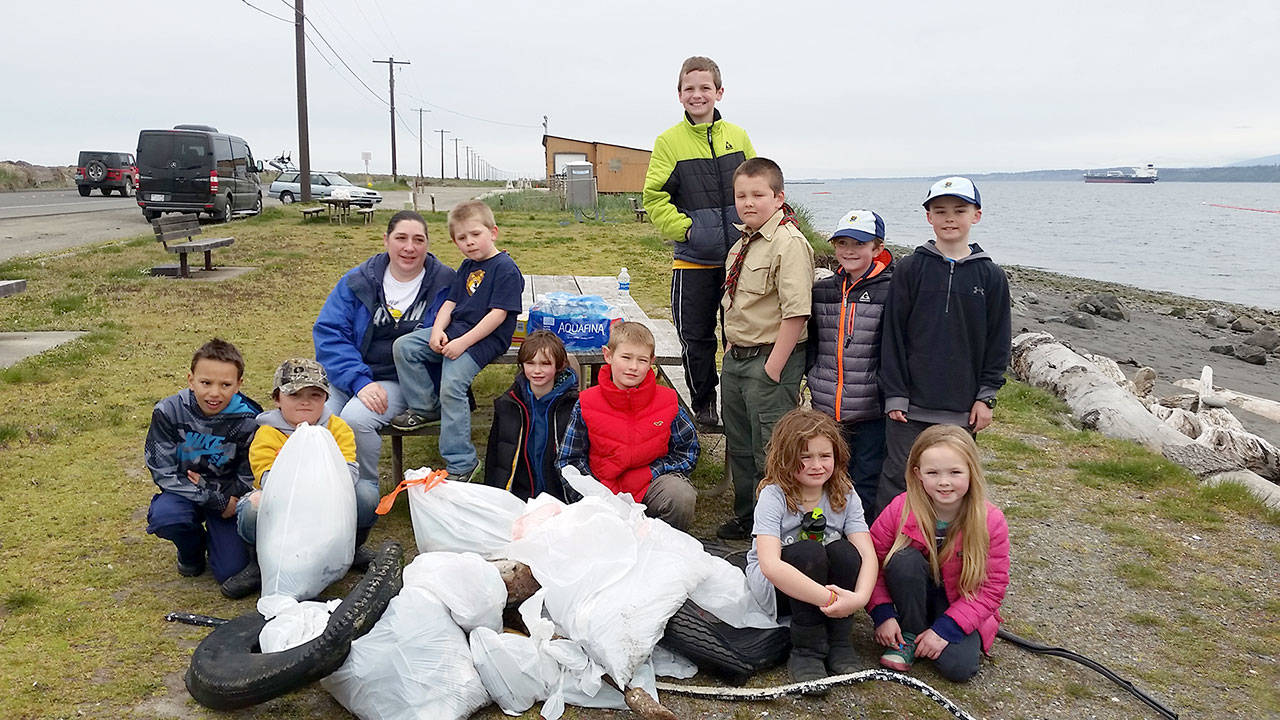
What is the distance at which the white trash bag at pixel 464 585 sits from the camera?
9.91ft

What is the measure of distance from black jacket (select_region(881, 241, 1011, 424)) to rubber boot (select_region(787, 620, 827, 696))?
1.06 meters

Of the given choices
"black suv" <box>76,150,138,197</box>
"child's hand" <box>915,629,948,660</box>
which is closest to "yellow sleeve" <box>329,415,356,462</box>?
"child's hand" <box>915,629,948,660</box>

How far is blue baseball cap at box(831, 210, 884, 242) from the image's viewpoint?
12.8 feet

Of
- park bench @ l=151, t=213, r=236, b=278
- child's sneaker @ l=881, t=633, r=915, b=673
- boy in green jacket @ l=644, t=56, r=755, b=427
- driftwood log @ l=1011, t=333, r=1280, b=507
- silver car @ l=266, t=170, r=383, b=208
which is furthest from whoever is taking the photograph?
silver car @ l=266, t=170, r=383, b=208

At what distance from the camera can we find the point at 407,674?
9.18ft

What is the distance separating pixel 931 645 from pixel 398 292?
2.99m

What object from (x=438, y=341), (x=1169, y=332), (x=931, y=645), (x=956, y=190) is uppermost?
(x=956, y=190)

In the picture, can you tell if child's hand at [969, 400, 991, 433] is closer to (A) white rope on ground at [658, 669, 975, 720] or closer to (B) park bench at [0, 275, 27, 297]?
(A) white rope on ground at [658, 669, 975, 720]

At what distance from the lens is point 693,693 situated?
120 inches

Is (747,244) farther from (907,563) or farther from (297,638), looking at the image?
(297,638)

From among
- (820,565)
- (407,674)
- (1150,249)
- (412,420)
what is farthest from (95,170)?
(1150,249)

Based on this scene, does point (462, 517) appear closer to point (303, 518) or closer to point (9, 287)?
point (303, 518)

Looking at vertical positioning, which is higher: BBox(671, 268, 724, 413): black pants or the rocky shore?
BBox(671, 268, 724, 413): black pants

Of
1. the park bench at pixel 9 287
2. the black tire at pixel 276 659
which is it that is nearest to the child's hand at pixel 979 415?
the black tire at pixel 276 659
